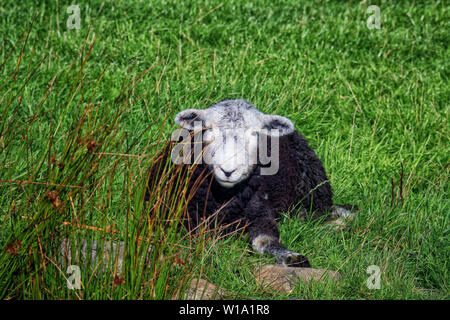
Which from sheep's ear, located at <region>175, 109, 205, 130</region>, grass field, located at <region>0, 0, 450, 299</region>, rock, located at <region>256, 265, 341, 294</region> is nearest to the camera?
grass field, located at <region>0, 0, 450, 299</region>

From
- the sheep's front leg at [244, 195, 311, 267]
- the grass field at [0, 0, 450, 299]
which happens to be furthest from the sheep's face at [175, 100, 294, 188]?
the grass field at [0, 0, 450, 299]

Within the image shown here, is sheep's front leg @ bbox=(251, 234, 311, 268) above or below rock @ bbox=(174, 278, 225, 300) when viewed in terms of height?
below

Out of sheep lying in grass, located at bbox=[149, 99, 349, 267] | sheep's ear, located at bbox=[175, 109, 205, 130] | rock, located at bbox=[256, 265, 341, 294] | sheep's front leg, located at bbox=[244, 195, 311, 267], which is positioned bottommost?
rock, located at bbox=[256, 265, 341, 294]

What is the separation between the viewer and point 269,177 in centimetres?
486

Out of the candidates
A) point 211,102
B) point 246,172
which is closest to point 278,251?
point 246,172

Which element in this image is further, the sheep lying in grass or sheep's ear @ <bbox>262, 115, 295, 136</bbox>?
sheep's ear @ <bbox>262, 115, 295, 136</bbox>

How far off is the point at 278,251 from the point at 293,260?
0.57 feet

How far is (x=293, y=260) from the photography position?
4.31 meters

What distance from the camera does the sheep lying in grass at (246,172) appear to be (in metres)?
4.40

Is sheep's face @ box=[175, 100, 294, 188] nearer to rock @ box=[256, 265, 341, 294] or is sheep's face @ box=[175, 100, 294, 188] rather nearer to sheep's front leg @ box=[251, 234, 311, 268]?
sheep's front leg @ box=[251, 234, 311, 268]

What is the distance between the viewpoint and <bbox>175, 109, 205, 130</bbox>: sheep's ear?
15.3ft

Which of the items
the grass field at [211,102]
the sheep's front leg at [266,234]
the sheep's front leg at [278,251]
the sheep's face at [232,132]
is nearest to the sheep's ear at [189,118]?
the sheep's face at [232,132]

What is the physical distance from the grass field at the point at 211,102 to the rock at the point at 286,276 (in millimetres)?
85
